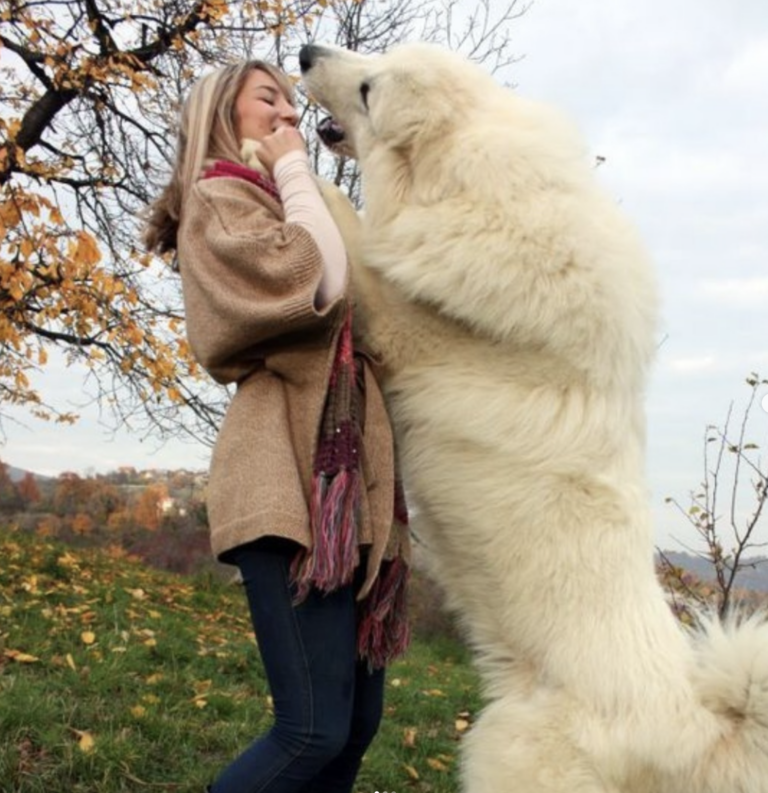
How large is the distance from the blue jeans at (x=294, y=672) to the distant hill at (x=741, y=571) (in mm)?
2485

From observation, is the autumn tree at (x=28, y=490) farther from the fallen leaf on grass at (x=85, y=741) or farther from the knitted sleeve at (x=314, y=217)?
the knitted sleeve at (x=314, y=217)

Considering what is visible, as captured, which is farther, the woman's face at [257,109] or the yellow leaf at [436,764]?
the yellow leaf at [436,764]

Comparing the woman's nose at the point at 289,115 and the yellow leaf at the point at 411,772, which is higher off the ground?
the woman's nose at the point at 289,115

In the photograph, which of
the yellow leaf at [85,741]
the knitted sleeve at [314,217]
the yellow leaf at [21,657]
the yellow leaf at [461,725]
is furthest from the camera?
the yellow leaf at [461,725]

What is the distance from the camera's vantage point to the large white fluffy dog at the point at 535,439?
2025 mm

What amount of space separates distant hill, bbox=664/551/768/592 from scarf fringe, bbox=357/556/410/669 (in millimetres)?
2202

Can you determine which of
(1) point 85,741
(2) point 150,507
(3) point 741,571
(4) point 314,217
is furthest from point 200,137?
(2) point 150,507

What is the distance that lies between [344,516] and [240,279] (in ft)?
1.94

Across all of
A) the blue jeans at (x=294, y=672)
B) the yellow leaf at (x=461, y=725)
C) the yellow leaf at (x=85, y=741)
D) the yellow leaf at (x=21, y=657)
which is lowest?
the yellow leaf at (x=461, y=725)

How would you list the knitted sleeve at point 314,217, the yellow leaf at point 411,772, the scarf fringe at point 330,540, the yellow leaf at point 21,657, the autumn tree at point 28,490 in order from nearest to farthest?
the scarf fringe at point 330,540 → the knitted sleeve at point 314,217 → the yellow leaf at point 411,772 → the yellow leaf at point 21,657 → the autumn tree at point 28,490

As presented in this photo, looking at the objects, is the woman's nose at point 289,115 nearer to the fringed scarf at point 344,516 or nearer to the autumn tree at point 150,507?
the fringed scarf at point 344,516

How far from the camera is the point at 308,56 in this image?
2719 mm

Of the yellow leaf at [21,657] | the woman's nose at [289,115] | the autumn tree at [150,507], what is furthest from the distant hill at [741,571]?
the autumn tree at [150,507]

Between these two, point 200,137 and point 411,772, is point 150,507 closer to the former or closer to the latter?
point 411,772
